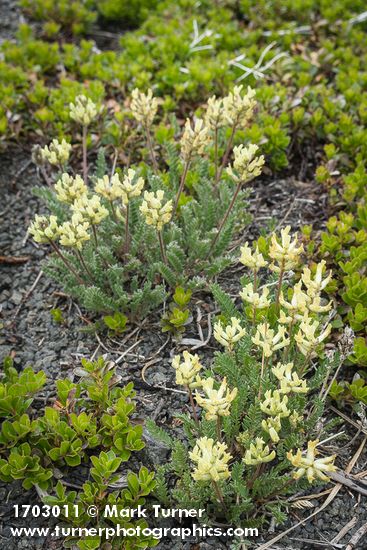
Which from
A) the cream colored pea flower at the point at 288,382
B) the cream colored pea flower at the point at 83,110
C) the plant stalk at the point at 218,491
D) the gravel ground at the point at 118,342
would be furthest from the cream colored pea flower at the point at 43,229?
the plant stalk at the point at 218,491

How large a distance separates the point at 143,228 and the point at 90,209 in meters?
0.48

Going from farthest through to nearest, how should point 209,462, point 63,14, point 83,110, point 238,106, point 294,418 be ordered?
point 63,14, point 83,110, point 238,106, point 294,418, point 209,462

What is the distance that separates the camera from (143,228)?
3.08 meters

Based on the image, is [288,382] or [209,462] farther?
[288,382]

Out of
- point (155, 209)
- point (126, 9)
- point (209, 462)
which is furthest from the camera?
point (126, 9)

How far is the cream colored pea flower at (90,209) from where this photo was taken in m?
2.65

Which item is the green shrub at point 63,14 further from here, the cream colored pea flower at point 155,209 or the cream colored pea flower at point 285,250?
the cream colored pea flower at point 285,250

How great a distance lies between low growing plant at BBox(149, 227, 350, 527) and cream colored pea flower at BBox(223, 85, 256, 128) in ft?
2.70

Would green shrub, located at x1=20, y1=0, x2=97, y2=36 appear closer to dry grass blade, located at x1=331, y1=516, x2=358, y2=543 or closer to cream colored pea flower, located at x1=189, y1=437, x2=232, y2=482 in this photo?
cream colored pea flower, located at x1=189, y1=437, x2=232, y2=482

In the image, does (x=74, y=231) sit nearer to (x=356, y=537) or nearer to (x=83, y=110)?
(x=83, y=110)

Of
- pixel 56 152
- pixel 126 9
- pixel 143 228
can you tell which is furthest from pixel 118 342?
pixel 126 9

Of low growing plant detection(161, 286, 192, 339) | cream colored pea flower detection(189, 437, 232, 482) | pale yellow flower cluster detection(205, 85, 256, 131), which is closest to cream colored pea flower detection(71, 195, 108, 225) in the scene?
low growing plant detection(161, 286, 192, 339)

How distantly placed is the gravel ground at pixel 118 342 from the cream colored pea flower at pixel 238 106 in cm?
67

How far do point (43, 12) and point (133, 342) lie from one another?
147 inches
